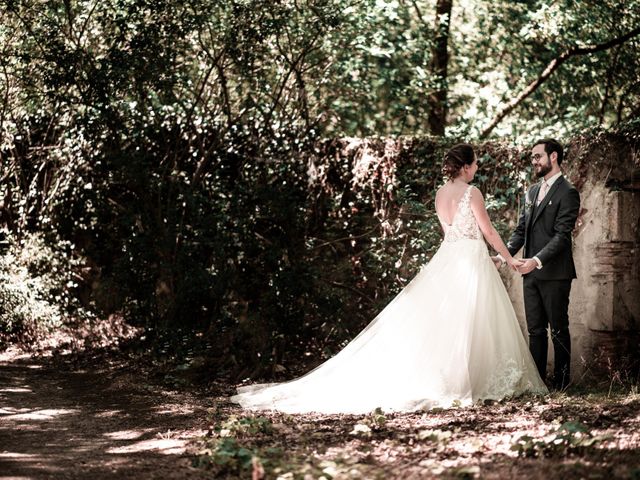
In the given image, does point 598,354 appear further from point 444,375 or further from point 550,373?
point 444,375

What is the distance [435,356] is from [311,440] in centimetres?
157

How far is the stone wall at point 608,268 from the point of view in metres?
6.76

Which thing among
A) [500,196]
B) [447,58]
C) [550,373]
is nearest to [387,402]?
[550,373]

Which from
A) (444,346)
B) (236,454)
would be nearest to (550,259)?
(444,346)

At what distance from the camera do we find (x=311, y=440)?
486cm

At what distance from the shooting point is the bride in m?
5.93

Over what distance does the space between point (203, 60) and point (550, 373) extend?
17.6 feet

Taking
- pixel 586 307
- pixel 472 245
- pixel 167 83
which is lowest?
pixel 586 307

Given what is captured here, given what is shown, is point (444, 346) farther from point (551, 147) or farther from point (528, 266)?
point (551, 147)

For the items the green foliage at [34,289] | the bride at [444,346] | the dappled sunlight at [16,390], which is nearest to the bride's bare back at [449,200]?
the bride at [444,346]

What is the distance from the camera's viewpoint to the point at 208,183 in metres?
9.00

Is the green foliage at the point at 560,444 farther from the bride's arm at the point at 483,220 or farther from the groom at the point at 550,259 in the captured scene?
the bride's arm at the point at 483,220

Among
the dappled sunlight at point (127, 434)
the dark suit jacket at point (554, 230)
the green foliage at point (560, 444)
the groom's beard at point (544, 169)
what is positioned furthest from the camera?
the groom's beard at point (544, 169)

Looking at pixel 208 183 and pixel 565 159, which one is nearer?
pixel 565 159
